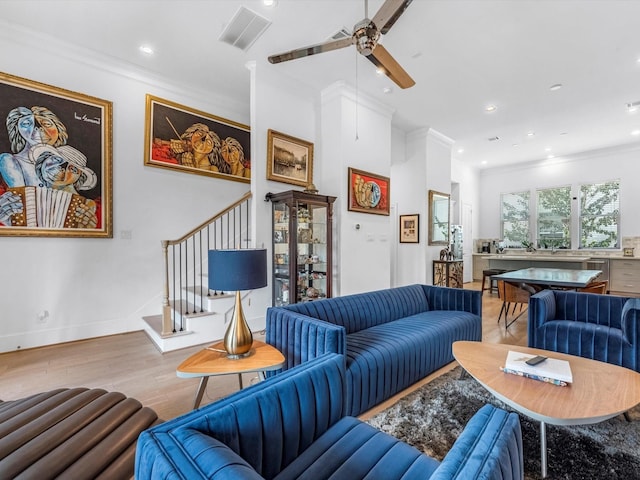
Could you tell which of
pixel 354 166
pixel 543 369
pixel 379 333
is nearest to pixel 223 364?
pixel 379 333

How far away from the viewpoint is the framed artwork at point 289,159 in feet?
14.1

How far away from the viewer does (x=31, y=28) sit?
3338 mm

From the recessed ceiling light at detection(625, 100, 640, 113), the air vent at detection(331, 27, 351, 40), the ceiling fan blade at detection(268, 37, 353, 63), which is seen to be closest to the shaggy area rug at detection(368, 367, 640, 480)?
the ceiling fan blade at detection(268, 37, 353, 63)

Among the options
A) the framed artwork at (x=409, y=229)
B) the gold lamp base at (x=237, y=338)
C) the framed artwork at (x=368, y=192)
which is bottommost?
the gold lamp base at (x=237, y=338)

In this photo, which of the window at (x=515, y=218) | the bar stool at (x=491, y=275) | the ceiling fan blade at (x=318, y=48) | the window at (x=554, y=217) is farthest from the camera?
the window at (x=515, y=218)

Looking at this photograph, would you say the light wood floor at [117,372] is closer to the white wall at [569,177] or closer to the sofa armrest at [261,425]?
the sofa armrest at [261,425]

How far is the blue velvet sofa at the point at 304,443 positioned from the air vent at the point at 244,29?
3.52 metres

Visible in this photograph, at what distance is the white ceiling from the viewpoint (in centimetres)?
303

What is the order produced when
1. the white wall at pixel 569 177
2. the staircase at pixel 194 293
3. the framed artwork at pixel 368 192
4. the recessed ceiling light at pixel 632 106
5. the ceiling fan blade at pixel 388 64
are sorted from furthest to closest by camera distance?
the white wall at pixel 569 177 < the recessed ceiling light at pixel 632 106 < the framed artwork at pixel 368 192 < the staircase at pixel 194 293 < the ceiling fan blade at pixel 388 64

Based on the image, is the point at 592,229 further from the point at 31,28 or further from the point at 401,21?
the point at 31,28

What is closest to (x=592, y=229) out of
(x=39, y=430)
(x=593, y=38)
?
(x=593, y=38)

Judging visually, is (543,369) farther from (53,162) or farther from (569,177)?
(569,177)

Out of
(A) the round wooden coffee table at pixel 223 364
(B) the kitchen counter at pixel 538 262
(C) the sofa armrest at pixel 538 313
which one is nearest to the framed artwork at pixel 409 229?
(B) the kitchen counter at pixel 538 262

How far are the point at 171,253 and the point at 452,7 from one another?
464 centimetres
